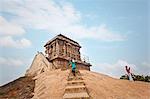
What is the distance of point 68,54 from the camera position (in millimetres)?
34625

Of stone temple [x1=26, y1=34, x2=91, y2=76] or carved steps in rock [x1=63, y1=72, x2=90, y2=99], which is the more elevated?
stone temple [x1=26, y1=34, x2=91, y2=76]

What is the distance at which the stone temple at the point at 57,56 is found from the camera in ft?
93.9

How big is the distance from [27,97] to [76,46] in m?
26.8

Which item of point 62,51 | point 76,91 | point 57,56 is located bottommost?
point 76,91

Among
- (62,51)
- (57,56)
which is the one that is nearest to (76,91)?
(57,56)

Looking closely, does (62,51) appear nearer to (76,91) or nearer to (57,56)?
(57,56)

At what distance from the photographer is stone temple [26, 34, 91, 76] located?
28.6 meters

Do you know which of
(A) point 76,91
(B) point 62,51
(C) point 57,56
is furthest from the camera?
(B) point 62,51

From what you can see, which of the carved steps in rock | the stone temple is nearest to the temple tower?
the stone temple

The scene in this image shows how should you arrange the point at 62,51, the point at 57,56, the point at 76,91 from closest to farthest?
the point at 76,91 → the point at 57,56 → the point at 62,51

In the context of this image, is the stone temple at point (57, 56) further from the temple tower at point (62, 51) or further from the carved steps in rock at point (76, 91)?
the carved steps in rock at point (76, 91)

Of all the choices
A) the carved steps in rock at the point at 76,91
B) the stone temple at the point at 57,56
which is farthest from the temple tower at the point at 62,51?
the carved steps in rock at the point at 76,91

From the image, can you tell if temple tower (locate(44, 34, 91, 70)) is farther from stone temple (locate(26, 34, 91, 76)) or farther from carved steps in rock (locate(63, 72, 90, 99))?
carved steps in rock (locate(63, 72, 90, 99))

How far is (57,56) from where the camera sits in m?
29.4
